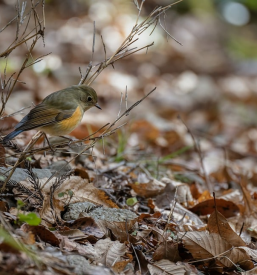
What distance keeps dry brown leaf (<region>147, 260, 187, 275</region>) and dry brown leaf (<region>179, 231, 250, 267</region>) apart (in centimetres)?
21

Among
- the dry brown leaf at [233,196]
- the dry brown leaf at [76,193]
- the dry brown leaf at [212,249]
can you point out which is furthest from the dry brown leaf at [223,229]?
the dry brown leaf at [233,196]

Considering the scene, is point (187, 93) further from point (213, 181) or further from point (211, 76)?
point (213, 181)

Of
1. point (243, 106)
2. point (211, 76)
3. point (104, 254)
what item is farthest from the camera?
point (211, 76)

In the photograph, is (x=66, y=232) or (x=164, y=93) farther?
(x=164, y=93)

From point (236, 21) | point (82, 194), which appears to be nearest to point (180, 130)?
point (82, 194)

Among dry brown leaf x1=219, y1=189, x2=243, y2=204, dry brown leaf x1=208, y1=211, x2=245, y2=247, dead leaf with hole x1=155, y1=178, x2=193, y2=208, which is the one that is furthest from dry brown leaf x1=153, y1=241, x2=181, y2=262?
dry brown leaf x1=219, y1=189, x2=243, y2=204

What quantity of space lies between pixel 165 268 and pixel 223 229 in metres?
0.59

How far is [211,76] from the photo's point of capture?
11938mm

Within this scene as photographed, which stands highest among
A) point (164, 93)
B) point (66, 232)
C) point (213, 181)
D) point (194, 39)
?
point (194, 39)

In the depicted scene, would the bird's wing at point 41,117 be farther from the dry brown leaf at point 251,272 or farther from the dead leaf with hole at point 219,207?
the dry brown leaf at point 251,272

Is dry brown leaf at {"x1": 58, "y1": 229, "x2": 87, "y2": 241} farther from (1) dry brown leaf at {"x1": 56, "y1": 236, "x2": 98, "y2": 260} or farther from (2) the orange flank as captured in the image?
(2) the orange flank

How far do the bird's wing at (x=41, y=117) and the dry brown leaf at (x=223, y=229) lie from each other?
152 cm

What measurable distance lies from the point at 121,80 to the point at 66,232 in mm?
7026

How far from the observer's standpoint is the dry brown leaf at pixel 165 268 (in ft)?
9.43
